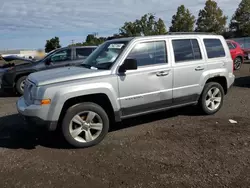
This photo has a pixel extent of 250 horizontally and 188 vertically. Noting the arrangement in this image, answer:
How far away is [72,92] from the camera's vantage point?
14.8 feet

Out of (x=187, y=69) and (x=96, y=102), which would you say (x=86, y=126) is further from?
(x=187, y=69)

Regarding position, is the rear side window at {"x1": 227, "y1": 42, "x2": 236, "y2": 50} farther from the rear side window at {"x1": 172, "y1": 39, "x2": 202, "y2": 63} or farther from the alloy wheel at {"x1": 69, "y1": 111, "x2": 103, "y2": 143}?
the alloy wheel at {"x1": 69, "y1": 111, "x2": 103, "y2": 143}

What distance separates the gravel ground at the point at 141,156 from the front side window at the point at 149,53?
1.34 meters

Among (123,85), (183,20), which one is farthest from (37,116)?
(183,20)

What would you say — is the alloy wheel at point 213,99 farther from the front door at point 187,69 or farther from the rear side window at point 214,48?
the rear side window at point 214,48

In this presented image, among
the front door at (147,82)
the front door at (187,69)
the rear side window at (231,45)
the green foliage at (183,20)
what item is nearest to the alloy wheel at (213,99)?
the front door at (187,69)

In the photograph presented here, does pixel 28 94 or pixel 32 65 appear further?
pixel 32 65

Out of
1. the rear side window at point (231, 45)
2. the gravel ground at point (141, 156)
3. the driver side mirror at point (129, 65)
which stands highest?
the rear side window at point (231, 45)

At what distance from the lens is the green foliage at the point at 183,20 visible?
54812 mm

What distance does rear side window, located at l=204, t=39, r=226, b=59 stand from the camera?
6.26m

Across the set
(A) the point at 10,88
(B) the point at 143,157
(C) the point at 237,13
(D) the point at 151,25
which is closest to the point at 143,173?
(B) the point at 143,157

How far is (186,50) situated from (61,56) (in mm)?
5631

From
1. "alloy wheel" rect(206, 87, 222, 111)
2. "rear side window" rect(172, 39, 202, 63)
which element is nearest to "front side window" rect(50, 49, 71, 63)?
"rear side window" rect(172, 39, 202, 63)

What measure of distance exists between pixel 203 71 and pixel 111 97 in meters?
2.28
